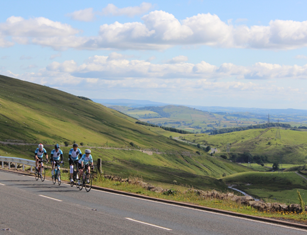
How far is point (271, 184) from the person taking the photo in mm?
161875

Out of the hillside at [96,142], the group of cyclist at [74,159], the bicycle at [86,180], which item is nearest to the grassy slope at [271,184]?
the hillside at [96,142]

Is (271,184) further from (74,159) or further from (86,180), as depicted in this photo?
(86,180)

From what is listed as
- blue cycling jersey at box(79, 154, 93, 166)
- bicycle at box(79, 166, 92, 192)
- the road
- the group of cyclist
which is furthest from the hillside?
the road

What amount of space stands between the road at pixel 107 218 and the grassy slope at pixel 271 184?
123m

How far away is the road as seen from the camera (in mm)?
12031

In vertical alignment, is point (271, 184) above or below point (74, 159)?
below

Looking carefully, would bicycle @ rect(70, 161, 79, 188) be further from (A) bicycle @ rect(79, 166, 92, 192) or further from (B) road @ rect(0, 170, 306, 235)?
(B) road @ rect(0, 170, 306, 235)

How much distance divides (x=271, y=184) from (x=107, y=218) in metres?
163

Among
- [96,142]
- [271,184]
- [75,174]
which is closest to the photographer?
[75,174]

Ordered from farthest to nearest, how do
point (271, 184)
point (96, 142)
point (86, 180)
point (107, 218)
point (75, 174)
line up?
point (271, 184)
point (96, 142)
point (75, 174)
point (86, 180)
point (107, 218)

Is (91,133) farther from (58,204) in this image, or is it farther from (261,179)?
(58,204)

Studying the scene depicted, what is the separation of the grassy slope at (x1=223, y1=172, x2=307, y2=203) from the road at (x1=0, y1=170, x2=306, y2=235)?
123 meters

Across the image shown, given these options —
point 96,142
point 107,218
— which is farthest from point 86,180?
point 96,142

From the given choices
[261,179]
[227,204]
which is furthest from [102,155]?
[227,204]
